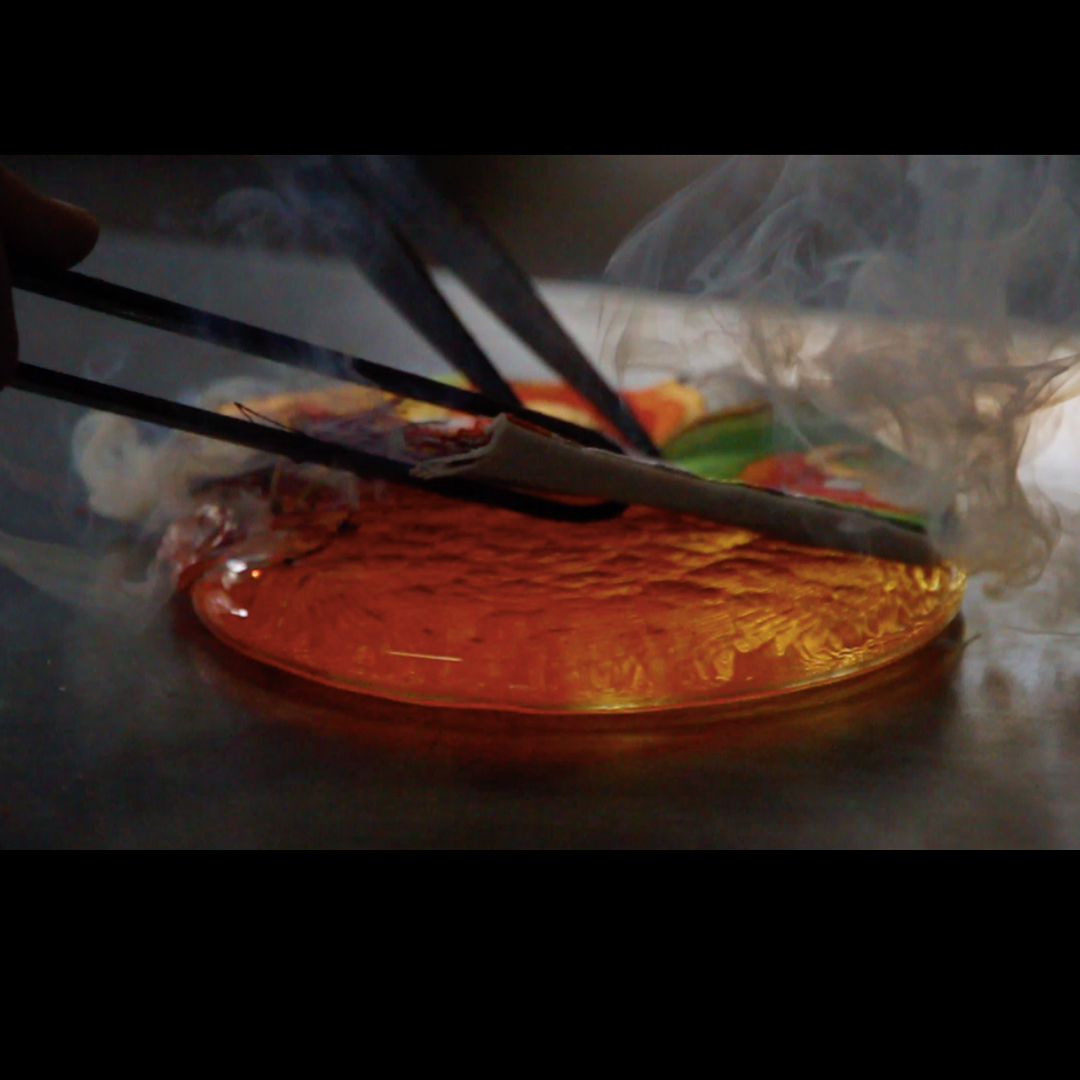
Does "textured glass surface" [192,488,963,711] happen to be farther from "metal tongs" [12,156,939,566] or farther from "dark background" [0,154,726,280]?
"dark background" [0,154,726,280]

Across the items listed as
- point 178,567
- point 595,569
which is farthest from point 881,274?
point 178,567

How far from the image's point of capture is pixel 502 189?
1100 millimetres

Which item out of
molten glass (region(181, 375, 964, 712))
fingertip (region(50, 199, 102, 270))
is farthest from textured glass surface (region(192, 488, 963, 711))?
fingertip (region(50, 199, 102, 270))

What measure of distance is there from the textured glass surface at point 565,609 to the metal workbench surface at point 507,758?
0.01m

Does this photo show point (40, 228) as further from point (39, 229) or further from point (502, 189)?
point (502, 189)

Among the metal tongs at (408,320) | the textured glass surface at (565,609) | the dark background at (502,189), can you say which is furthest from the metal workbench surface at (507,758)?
the dark background at (502,189)

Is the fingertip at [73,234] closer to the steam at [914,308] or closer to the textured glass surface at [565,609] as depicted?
the textured glass surface at [565,609]

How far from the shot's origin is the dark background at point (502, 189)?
0.85 metres

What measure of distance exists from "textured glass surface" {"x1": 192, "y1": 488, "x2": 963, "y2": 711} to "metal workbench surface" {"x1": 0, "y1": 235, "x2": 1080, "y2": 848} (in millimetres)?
14

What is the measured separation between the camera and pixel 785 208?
2.30ft

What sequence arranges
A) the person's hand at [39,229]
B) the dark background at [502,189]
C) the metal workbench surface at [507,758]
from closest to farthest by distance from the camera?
the metal workbench surface at [507,758] → the person's hand at [39,229] → the dark background at [502,189]

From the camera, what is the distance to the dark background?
2.79 ft

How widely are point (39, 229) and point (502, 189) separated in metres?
0.60

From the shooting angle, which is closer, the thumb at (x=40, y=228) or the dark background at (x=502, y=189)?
the thumb at (x=40, y=228)
